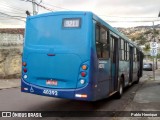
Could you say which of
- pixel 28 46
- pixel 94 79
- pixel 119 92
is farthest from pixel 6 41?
pixel 94 79

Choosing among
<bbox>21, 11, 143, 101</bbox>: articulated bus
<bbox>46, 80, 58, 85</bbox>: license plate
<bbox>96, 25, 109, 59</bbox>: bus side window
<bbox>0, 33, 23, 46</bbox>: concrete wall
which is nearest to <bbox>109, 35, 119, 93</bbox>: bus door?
<bbox>96, 25, 109, 59</bbox>: bus side window

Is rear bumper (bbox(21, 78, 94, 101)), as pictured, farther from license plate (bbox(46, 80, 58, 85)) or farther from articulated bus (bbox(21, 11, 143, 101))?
license plate (bbox(46, 80, 58, 85))

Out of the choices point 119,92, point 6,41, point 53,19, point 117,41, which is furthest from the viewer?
point 6,41

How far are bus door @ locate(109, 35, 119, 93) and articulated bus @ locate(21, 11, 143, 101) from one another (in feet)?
4.46

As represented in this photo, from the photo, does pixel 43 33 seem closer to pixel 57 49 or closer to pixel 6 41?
pixel 57 49

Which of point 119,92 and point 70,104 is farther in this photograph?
point 119,92

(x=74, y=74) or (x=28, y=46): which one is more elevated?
(x=28, y=46)

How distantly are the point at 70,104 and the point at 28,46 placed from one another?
281 cm

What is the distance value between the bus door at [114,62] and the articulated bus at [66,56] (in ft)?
4.46

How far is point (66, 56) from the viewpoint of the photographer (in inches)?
340

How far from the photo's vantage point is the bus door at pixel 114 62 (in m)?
11.0

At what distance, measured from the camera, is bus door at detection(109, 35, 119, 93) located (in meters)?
11.0

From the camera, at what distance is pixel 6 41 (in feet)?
75.6

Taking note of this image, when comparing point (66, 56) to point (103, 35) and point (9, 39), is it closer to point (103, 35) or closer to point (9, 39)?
point (103, 35)
